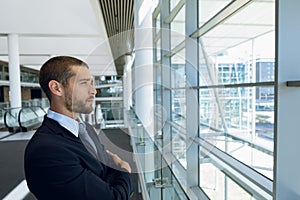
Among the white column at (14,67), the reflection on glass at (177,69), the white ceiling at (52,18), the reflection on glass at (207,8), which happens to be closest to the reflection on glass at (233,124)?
the reflection on glass at (177,69)

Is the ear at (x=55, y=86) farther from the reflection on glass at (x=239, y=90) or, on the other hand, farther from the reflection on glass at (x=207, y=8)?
the reflection on glass at (x=207, y=8)

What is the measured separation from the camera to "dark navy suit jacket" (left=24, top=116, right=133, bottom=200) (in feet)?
3.47

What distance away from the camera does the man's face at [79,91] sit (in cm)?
124

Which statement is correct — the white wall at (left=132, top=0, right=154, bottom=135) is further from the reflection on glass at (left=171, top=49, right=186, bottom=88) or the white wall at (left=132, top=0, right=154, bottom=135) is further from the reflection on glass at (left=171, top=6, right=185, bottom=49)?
the reflection on glass at (left=171, top=49, right=186, bottom=88)

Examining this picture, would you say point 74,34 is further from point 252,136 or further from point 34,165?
point 34,165

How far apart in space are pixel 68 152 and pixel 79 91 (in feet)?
0.99

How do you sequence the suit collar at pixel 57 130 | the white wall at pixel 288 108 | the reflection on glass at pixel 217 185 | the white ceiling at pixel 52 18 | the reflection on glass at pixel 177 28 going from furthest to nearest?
1. the white ceiling at pixel 52 18
2. the reflection on glass at pixel 177 28
3. the reflection on glass at pixel 217 185
4. the suit collar at pixel 57 130
5. the white wall at pixel 288 108

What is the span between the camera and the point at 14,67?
9.51 meters

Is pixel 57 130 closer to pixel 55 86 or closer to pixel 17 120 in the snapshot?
pixel 55 86

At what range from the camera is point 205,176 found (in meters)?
2.99

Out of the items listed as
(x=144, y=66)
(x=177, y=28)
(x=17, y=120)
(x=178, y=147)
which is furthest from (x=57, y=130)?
(x=17, y=120)

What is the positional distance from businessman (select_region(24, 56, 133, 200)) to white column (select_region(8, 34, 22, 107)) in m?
9.27

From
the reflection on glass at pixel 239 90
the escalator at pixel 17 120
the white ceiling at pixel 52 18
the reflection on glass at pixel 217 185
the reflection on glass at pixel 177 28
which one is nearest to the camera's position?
the reflection on glass at pixel 239 90

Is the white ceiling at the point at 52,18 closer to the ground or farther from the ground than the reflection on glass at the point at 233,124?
farther from the ground
